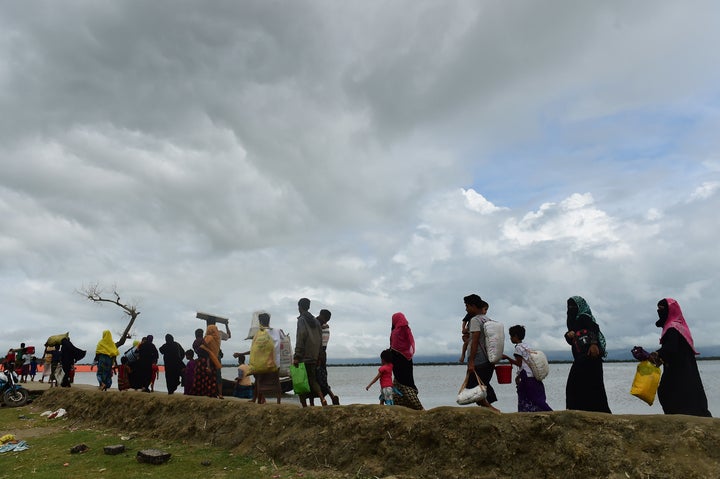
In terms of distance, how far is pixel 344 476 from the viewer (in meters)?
6.98

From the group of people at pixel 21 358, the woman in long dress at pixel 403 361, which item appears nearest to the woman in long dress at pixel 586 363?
the woman in long dress at pixel 403 361

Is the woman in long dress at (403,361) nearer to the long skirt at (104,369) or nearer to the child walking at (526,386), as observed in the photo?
the child walking at (526,386)

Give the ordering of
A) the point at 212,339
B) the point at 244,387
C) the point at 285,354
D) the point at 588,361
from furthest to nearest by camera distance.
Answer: the point at 244,387, the point at 212,339, the point at 285,354, the point at 588,361

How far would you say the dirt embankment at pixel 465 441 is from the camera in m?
5.36

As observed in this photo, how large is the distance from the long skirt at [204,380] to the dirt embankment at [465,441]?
1.90m

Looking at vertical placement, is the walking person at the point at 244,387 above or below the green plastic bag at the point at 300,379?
below

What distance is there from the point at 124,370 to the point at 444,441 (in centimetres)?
1165

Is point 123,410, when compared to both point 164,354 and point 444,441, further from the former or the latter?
point 444,441

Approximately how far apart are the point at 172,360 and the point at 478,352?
8863 mm

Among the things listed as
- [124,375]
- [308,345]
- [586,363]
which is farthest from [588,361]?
[124,375]

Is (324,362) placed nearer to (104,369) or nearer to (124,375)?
(124,375)

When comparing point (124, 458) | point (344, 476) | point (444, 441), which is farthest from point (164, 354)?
point (444, 441)

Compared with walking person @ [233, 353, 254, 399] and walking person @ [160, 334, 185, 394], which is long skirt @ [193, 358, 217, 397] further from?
walking person @ [233, 353, 254, 399]

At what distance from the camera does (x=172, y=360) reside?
13164mm
